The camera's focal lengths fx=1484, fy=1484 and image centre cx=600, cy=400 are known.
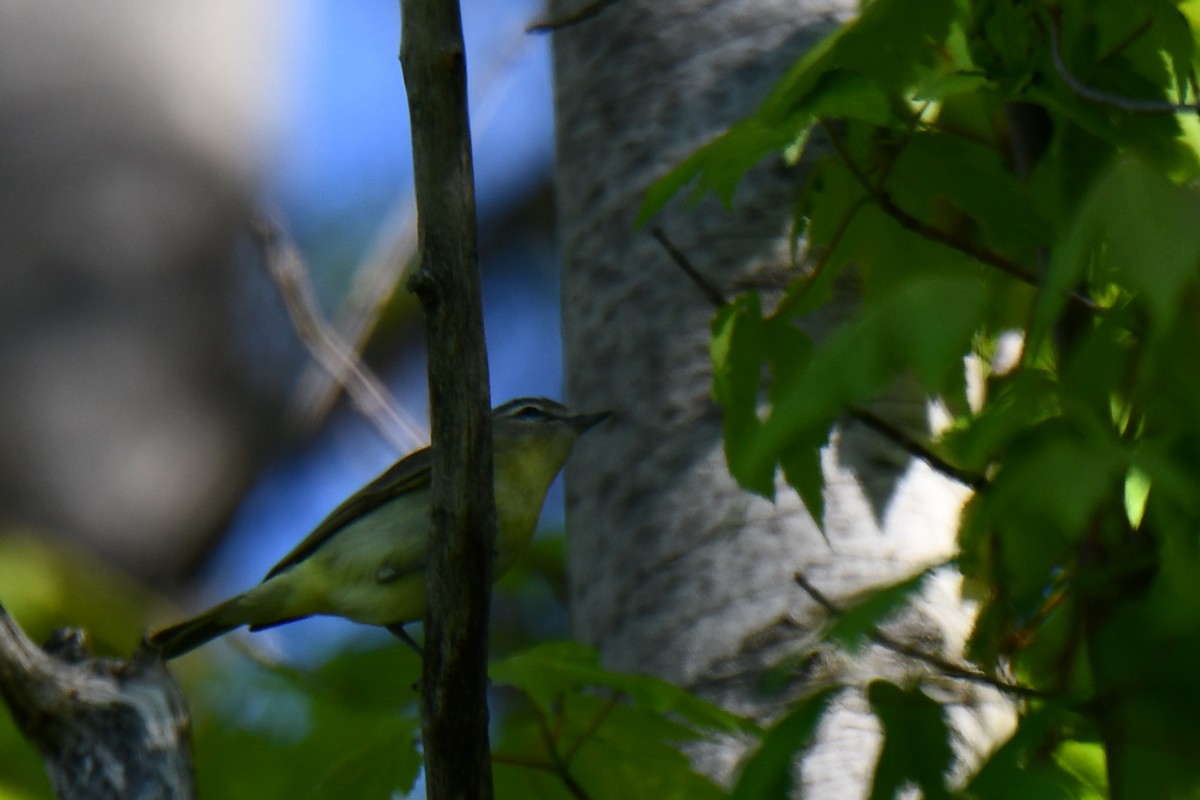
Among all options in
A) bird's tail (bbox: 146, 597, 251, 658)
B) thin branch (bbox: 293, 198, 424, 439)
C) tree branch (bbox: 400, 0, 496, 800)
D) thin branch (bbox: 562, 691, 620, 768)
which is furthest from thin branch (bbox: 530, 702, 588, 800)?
thin branch (bbox: 293, 198, 424, 439)

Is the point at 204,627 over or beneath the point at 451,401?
beneath

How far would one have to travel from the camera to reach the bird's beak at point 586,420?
3227 millimetres

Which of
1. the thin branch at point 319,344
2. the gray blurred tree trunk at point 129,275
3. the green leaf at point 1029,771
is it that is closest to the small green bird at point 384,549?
the thin branch at point 319,344

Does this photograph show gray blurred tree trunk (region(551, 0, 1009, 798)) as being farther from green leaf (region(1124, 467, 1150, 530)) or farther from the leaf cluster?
green leaf (region(1124, 467, 1150, 530))

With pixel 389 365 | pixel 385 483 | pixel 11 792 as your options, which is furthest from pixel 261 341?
pixel 11 792

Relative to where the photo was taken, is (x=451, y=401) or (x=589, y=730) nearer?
(x=451, y=401)

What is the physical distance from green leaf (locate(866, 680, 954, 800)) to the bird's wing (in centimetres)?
→ 199

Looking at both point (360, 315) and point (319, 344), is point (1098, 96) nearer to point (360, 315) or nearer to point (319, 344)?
point (319, 344)

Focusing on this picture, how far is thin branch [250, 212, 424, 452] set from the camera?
11.8 ft

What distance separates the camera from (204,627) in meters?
3.40

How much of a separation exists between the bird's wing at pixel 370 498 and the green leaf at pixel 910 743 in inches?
78.2

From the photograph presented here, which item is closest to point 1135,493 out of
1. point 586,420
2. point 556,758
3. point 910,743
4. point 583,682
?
point 910,743

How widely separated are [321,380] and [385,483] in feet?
3.74

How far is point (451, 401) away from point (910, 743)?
70 cm
